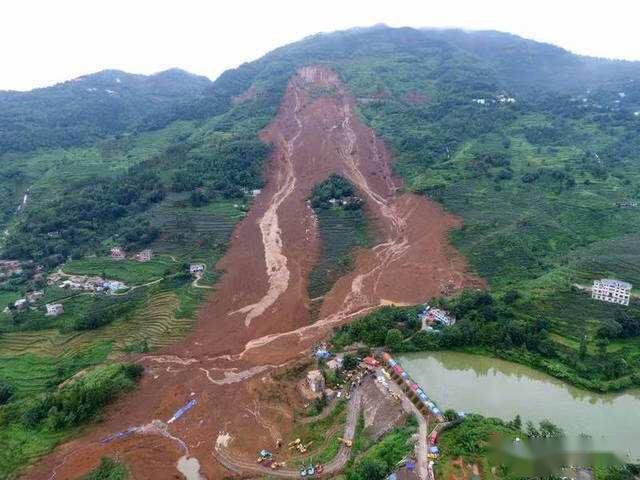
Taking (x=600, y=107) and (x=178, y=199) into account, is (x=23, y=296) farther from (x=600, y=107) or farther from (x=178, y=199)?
(x=600, y=107)

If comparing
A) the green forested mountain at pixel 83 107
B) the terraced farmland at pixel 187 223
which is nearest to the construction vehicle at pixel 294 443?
the terraced farmland at pixel 187 223

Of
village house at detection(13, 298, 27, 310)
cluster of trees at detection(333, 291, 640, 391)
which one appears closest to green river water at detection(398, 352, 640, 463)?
cluster of trees at detection(333, 291, 640, 391)

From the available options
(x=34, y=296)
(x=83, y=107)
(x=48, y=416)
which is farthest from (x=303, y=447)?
(x=83, y=107)

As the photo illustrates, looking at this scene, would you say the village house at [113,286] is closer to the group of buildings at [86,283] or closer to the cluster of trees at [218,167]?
the group of buildings at [86,283]

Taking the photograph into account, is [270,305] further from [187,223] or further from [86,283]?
[86,283]

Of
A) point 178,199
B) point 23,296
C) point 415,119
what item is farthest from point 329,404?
point 415,119

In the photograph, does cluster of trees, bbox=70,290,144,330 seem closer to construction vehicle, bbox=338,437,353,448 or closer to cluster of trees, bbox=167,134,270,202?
cluster of trees, bbox=167,134,270,202
